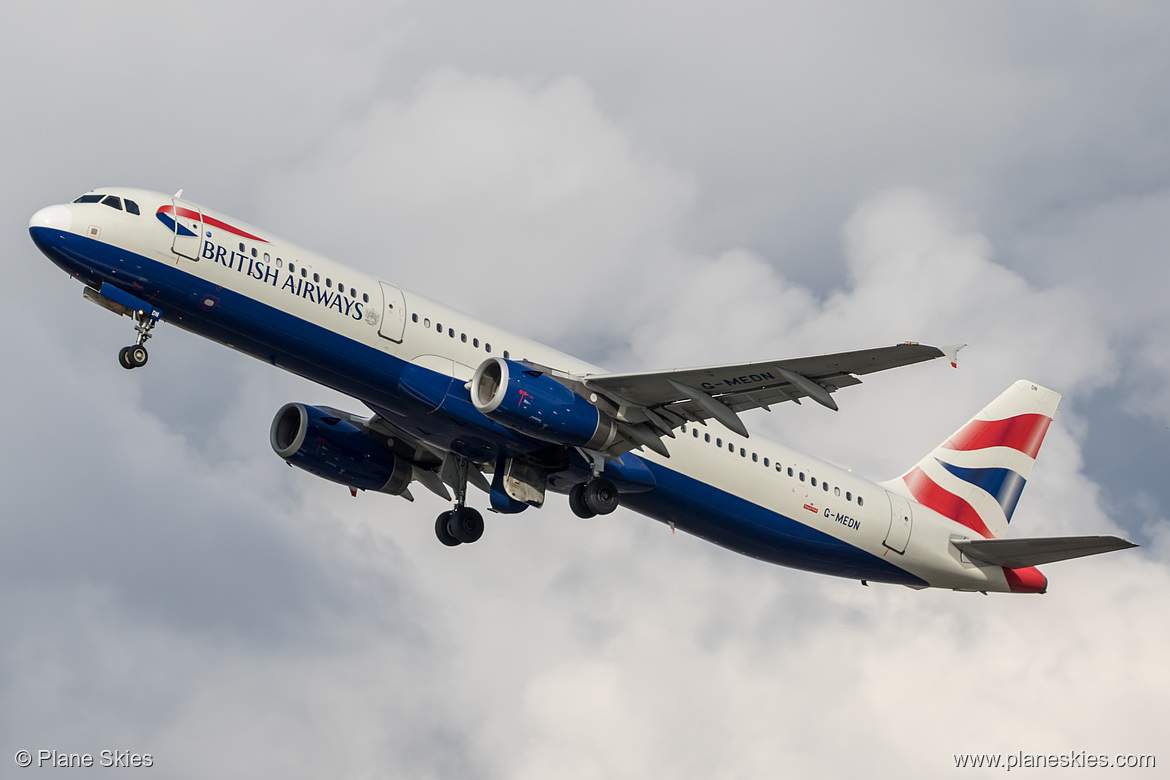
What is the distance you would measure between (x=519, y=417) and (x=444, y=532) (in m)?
9.64

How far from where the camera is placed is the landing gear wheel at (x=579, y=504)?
3284 cm

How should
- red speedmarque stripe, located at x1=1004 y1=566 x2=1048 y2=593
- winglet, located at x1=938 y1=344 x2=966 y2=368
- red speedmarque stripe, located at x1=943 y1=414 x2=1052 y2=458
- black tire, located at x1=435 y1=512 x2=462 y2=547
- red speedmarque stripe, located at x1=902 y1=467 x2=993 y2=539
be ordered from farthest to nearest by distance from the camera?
red speedmarque stripe, located at x1=943 y1=414 x2=1052 y2=458 → red speedmarque stripe, located at x1=902 y1=467 x2=993 y2=539 → red speedmarque stripe, located at x1=1004 y1=566 x2=1048 y2=593 → black tire, located at x1=435 y1=512 x2=462 y2=547 → winglet, located at x1=938 y1=344 x2=966 y2=368

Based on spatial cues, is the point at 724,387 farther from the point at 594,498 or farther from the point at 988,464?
the point at 988,464

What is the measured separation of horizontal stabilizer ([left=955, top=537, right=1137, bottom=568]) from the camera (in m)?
33.7

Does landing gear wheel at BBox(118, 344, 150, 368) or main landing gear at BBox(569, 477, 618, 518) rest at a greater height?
main landing gear at BBox(569, 477, 618, 518)

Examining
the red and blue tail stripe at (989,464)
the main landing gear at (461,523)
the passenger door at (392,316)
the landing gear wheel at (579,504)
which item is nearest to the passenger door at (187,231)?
the passenger door at (392,316)

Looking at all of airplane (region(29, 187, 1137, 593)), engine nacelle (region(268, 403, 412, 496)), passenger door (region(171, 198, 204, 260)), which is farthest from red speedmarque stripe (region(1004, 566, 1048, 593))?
passenger door (region(171, 198, 204, 260))

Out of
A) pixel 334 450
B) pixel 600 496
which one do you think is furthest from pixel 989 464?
pixel 334 450

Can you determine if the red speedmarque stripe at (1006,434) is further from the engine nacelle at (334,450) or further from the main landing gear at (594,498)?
the engine nacelle at (334,450)

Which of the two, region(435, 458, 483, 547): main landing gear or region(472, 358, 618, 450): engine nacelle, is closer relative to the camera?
region(472, 358, 618, 450): engine nacelle

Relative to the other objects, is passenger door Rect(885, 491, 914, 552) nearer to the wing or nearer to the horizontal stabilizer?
the horizontal stabilizer

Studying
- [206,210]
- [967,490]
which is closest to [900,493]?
[967,490]

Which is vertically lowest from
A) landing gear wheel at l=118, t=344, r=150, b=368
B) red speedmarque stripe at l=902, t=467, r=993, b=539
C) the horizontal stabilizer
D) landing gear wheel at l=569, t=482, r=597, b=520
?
landing gear wheel at l=118, t=344, r=150, b=368

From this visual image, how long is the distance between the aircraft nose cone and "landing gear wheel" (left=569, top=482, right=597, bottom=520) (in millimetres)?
13817
